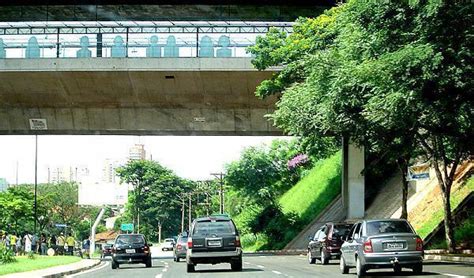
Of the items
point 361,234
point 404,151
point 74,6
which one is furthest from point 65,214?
point 361,234

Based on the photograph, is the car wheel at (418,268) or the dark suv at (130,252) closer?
the car wheel at (418,268)

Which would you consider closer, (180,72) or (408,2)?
(408,2)

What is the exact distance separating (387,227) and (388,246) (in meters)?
0.67

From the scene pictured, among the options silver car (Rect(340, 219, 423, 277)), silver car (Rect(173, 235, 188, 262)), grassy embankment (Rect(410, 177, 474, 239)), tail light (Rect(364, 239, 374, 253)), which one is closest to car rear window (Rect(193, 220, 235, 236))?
silver car (Rect(340, 219, 423, 277))

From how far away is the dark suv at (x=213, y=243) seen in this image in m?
25.0

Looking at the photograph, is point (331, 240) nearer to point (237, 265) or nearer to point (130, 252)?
point (237, 265)

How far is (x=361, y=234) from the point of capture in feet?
67.6

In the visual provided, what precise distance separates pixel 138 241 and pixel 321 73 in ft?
41.3

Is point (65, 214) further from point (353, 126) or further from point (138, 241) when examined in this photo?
point (353, 126)

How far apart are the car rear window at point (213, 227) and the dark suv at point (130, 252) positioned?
334 inches

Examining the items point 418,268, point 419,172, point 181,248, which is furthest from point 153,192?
point 418,268

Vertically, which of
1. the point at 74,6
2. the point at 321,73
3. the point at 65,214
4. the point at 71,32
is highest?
the point at 74,6

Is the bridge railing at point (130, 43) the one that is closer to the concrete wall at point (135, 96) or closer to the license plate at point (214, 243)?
the concrete wall at point (135, 96)

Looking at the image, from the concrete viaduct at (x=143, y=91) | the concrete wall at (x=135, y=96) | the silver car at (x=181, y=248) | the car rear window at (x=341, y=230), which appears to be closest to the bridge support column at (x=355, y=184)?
the concrete viaduct at (x=143, y=91)
